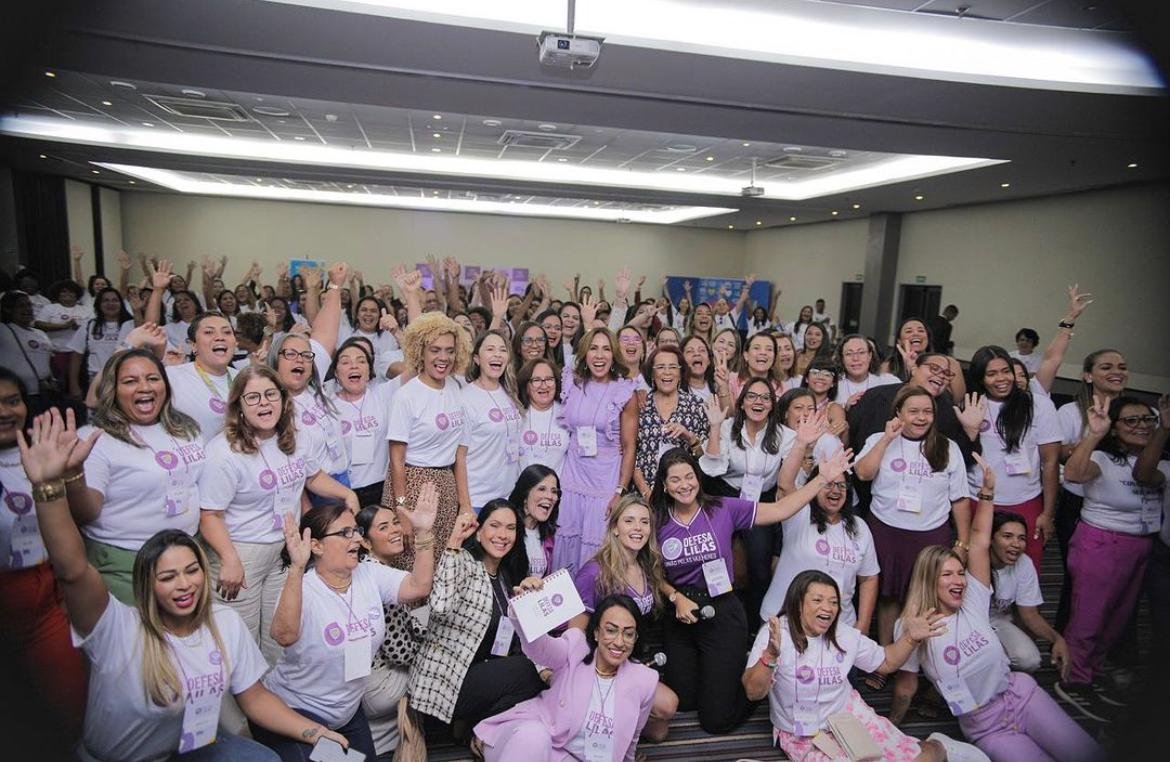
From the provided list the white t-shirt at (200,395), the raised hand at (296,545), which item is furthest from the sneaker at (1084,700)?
the white t-shirt at (200,395)

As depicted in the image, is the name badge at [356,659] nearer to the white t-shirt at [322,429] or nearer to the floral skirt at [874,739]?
the white t-shirt at [322,429]

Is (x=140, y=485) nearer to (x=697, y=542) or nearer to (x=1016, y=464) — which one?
(x=697, y=542)

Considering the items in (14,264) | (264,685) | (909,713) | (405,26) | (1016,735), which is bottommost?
(909,713)

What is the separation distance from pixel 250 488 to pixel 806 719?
95.5 inches

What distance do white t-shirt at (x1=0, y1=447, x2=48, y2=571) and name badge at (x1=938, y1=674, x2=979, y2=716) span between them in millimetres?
3444

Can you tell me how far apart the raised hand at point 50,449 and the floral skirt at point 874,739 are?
2749mm

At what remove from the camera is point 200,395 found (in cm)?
294

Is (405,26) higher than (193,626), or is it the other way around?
(405,26)

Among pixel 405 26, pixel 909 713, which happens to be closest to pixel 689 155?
pixel 405 26

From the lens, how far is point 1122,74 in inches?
176

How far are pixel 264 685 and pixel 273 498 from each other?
70cm

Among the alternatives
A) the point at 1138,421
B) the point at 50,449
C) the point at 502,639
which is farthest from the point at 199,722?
the point at 1138,421

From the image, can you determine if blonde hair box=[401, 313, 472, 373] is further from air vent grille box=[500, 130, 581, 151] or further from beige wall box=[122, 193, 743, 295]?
beige wall box=[122, 193, 743, 295]

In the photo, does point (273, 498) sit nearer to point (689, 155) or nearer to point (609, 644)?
point (609, 644)
